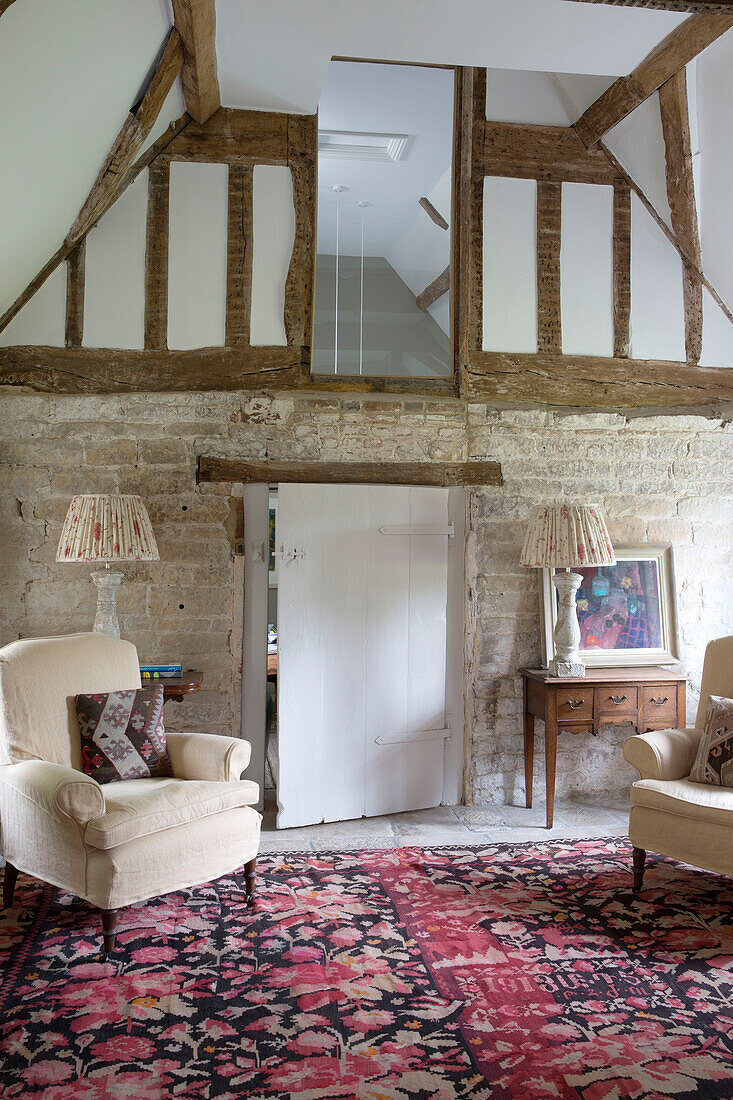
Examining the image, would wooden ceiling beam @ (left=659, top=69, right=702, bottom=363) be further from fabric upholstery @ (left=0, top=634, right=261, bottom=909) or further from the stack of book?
fabric upholstery @ (left=0, top=634, right=261, bottom=909)

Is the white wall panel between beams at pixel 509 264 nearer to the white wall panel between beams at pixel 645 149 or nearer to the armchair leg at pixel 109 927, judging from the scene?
the white wall panel between beams at pixel 645 149

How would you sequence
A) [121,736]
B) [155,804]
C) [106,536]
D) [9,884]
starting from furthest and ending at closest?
[106,536]
[121,736]
[9,884]
[155,804]

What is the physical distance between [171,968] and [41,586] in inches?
88.1

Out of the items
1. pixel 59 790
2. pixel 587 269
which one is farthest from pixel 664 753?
pixel 587 269

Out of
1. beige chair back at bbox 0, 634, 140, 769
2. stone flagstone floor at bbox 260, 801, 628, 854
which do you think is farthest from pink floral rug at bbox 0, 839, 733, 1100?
beige chair back at bbox 0, 634, 140, 769

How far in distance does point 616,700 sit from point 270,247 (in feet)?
10.0

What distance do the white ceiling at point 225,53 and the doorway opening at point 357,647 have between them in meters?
1.72

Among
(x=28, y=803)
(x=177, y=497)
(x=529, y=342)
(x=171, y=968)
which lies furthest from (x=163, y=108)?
(x=171, y=968)

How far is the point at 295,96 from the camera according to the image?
14.4 ft

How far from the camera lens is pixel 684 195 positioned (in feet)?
15.1

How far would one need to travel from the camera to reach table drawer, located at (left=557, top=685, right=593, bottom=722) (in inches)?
168

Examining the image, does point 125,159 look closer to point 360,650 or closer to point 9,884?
point 360,650

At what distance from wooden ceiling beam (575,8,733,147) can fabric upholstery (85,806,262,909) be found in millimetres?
3955

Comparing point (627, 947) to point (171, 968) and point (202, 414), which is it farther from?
point (202, 414)
